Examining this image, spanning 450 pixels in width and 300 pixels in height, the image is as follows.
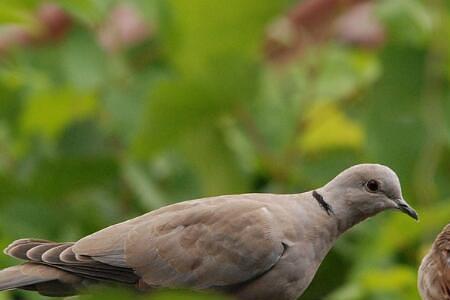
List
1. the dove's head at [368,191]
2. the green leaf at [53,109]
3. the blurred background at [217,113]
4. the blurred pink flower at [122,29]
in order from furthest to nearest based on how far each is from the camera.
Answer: the blurred pink flower at [122,29] → the green leaf at [53,109] → the blurred background at [217,113] → the dove's head at [368,191]

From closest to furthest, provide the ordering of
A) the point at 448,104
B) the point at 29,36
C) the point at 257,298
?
the point at 257,298, the point at 448,104, the point at 29,36

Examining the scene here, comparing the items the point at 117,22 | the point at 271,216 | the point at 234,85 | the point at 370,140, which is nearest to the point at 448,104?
the point at 370,140

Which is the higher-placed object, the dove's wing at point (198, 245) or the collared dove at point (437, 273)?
the dove's wing at point (198, 245)

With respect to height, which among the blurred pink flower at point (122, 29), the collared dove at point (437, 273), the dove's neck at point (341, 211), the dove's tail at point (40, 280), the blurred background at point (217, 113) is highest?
the blurred pink flower at point (122, 29)

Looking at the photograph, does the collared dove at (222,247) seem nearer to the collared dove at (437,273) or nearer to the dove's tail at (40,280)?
the dove's tail at (40,280)

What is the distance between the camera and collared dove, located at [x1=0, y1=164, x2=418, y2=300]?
5059 mm

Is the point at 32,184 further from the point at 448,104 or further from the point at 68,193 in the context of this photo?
the point at 448,104

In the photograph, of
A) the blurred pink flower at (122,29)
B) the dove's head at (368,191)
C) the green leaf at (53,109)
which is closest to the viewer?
the dove's head at (368,191)

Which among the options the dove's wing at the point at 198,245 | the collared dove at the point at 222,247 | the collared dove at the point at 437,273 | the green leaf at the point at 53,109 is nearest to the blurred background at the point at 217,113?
the green leaf at the point at 53,109

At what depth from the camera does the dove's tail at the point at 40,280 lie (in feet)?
16.5

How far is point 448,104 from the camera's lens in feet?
24.9

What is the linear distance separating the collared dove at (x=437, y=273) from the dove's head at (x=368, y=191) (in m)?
0.15

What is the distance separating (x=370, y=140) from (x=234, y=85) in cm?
65

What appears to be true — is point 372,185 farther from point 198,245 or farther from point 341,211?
point 198,245
